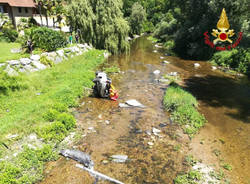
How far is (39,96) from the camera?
9.13 m

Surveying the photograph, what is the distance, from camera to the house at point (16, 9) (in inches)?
1061

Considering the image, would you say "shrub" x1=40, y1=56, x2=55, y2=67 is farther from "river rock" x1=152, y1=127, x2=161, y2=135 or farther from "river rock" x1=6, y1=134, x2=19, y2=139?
"river rock" x1=152, y1=127, x2=161, y2=135

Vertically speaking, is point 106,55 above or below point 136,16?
below

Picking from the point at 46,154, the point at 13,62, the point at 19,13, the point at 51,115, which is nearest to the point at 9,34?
the point at 19,13

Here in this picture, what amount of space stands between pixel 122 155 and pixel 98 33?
16500mm

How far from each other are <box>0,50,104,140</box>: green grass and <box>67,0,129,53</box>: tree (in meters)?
6.92

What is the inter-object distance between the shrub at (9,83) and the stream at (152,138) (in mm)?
3414

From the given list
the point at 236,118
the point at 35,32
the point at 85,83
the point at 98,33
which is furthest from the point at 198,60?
the point at 35,32

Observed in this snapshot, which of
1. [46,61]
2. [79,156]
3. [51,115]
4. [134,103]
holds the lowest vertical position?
[79,156]

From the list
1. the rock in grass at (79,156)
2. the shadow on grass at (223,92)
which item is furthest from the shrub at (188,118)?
the rock in grass at (79,156)

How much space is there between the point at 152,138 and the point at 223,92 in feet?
26.1

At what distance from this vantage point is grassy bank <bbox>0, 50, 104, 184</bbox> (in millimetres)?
5180

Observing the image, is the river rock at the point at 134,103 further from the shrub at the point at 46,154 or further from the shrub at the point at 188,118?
the shrub at the point at 46,154

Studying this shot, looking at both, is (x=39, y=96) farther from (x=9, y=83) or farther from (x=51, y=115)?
(x=51, y=115)
